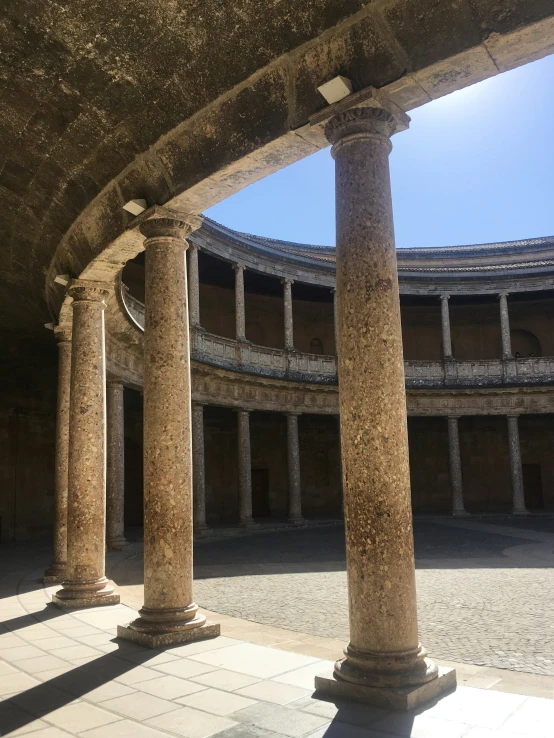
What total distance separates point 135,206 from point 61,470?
5844 mm

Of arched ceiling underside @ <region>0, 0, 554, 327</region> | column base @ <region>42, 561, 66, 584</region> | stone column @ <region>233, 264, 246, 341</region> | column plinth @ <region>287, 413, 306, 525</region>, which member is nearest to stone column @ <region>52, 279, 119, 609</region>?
arched ceiling underside @ <region>0, 0, 554, 327</region>

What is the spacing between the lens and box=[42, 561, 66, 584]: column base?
1106 centimetres

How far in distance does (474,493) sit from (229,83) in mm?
25654

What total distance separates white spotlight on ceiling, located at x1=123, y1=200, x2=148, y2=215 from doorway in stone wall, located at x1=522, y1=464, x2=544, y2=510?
984 inches

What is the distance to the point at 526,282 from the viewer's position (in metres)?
26.2

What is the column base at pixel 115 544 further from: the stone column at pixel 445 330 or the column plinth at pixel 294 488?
the stone column at pixel 445 330

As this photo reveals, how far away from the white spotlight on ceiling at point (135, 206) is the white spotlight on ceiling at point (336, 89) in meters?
2.78

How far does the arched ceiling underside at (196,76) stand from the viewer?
481 centimetres

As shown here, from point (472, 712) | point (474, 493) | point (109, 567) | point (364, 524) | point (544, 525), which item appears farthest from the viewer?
point (474, 493)

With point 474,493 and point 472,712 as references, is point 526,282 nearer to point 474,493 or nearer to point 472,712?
point 474,493

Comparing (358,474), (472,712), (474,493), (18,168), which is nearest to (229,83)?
(18,168)

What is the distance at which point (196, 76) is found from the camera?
600 cm

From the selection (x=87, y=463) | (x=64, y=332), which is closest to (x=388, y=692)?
(x=87, y=463)

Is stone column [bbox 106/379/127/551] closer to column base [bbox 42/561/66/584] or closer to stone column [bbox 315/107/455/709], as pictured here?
column base [bbox 42/561/66/584]
